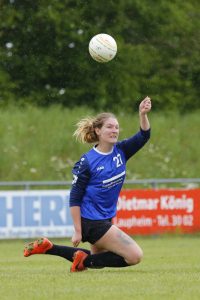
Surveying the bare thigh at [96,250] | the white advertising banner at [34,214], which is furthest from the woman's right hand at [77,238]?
the white advertising banner at [34,214]

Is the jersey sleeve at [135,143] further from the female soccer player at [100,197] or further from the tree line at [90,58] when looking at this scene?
the tree line at [90,58]

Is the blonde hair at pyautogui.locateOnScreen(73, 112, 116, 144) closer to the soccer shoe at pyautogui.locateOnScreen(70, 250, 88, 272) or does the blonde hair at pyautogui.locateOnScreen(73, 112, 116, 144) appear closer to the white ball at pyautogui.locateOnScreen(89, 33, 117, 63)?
the soccer shoe at pyautogui.locateOnScreen(70, 250, 88, 272)

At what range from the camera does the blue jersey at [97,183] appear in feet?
32.5

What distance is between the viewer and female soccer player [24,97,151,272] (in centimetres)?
990

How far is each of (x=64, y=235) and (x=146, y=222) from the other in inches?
65.7

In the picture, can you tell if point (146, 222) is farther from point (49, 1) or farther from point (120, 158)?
point (49, 1)

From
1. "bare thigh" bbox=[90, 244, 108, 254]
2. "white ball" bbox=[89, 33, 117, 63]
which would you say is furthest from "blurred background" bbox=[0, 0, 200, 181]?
"bare thigh" bbox=[90, 244, 108, 254]

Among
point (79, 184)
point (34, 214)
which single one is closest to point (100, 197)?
point (79, 184)

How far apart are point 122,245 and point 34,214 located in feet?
31.2

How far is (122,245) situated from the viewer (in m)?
9.92

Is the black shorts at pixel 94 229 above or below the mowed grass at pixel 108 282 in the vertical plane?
above

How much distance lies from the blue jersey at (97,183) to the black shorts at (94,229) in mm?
48

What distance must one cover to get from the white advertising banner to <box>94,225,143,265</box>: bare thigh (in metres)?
9.31

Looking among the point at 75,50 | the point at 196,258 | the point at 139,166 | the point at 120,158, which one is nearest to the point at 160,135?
the point at 139,166
